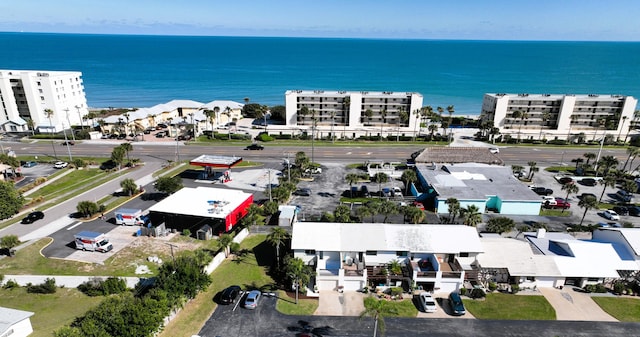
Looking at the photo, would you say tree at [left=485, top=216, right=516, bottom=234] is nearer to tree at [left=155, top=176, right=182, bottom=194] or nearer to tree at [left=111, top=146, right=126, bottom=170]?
tree at [left=155, top=176, right=182, bottom=194]

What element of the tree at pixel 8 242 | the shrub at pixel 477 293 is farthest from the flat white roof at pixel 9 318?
the shrub at pixel 477 293

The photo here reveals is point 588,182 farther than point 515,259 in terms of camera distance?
Yes

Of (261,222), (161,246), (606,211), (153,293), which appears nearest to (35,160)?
(161,246)

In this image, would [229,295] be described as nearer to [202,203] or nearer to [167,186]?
[202,203]

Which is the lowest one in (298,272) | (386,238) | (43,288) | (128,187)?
(43,288)

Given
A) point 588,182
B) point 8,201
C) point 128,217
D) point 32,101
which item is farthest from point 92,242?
point 32,101

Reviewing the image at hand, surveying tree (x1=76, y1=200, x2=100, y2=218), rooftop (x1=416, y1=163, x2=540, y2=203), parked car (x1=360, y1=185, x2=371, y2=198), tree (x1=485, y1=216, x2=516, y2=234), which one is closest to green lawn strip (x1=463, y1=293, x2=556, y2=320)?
tree (x1=485, y1=216, x2=516, y2=234)

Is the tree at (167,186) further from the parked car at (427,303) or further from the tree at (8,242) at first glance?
the parked car at (427,303)
